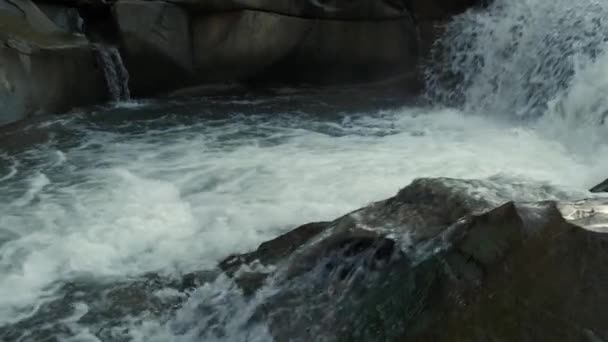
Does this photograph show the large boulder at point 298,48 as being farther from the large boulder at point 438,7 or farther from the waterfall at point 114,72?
the waterfall at point 114,72

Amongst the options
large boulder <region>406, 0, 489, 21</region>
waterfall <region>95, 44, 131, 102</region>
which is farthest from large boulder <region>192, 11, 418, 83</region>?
waterfall <region>95, 44, 131, 102</region>

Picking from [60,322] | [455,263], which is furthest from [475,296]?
[60,322]

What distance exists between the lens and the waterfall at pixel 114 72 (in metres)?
7.16

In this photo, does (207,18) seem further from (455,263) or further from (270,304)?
(455,263)

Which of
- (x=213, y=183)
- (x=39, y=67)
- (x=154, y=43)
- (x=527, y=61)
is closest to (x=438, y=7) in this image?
(x=527, y=61)

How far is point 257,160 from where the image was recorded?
552 centimetres

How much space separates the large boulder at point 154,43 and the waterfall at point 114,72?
0.09 metres

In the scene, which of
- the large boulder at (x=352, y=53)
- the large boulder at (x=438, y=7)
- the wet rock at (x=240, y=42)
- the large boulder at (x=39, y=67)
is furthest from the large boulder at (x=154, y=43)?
the large boulder at (x=438, y=7)

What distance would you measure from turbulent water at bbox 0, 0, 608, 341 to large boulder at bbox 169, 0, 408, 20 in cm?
82

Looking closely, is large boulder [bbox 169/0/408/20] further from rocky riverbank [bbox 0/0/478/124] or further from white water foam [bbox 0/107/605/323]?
white water foam [bbox 0/107/605/323]

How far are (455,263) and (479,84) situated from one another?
584 centimetres

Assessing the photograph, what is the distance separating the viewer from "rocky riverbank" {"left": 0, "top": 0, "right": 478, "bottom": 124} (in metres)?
6.74

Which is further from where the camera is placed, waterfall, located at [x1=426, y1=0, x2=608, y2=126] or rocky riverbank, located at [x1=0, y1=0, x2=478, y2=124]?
rocky riverbank, located at [x1=0, y1=0, x2=478, y2=124]

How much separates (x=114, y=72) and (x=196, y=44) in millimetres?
954
